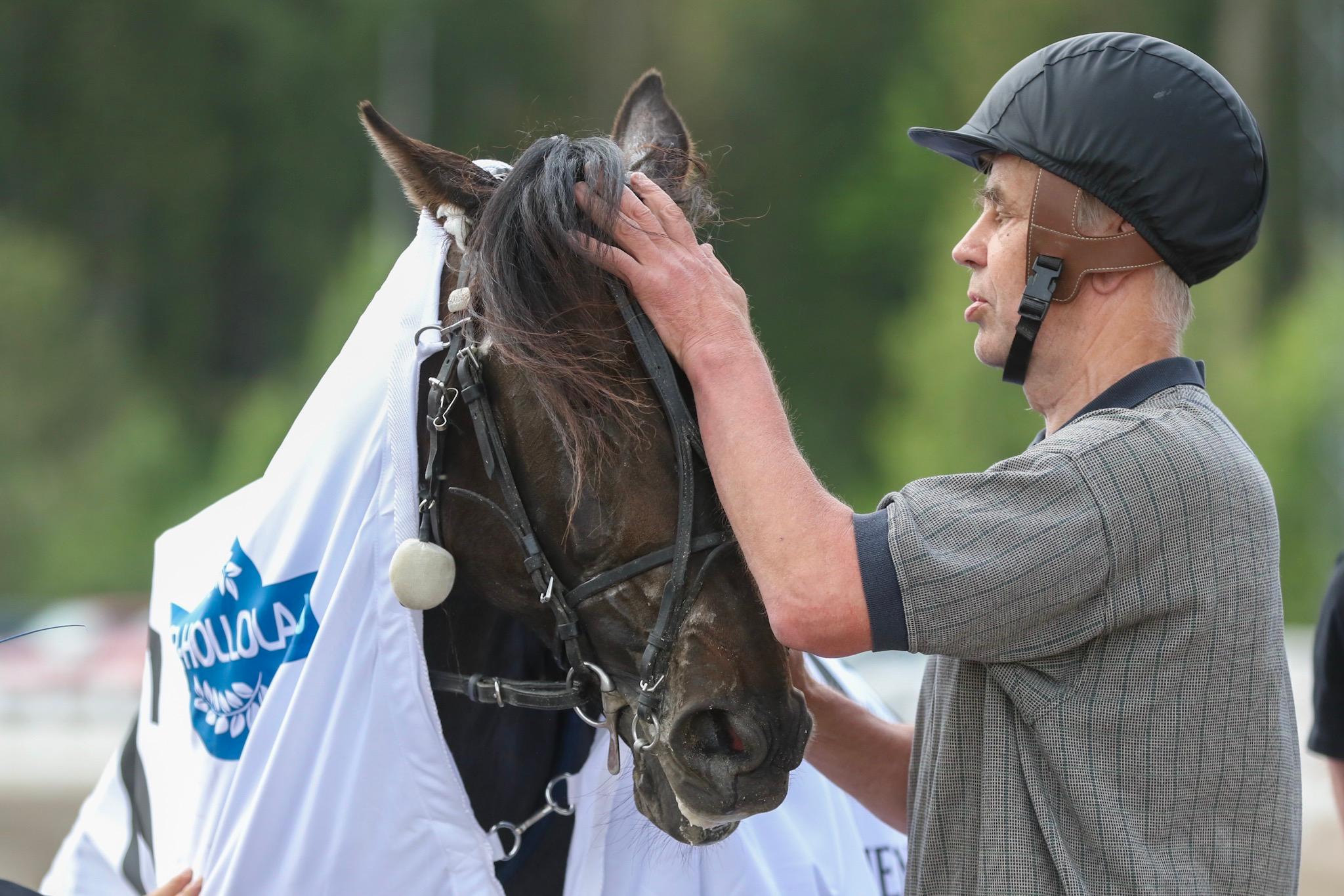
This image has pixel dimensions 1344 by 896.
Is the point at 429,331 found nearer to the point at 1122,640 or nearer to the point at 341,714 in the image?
the point at 341,714

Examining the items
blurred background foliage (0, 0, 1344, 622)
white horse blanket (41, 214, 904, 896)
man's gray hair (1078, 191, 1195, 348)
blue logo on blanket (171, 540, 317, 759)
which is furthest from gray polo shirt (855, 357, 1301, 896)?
blurred background foliage (0, 0, 1344, 622)

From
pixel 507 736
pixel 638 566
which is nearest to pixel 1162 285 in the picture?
pixel 638 566

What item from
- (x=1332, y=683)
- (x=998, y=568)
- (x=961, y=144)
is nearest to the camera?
(x=998, y=568)

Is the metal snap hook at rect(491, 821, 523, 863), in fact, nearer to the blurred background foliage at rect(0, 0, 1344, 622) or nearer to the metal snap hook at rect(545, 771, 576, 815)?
the metal snap hook at rect(545, 771, 576, 815)

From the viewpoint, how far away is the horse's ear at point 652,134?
2.23 meters

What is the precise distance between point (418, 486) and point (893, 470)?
16578 mm

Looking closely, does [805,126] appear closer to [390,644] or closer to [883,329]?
[883,329]

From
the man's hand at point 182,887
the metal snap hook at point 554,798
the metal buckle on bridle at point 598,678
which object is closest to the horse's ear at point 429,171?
the metal buckle on bridle at point 598,678

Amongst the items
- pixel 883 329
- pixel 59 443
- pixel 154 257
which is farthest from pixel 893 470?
pixel 154 257

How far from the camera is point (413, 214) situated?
1980 cm

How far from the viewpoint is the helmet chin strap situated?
6.12ft

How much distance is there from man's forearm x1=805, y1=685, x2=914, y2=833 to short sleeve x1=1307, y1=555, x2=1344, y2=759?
55.1 inches

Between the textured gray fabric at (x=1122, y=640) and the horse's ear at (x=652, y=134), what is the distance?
0.75 m

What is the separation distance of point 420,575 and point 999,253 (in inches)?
37.4
